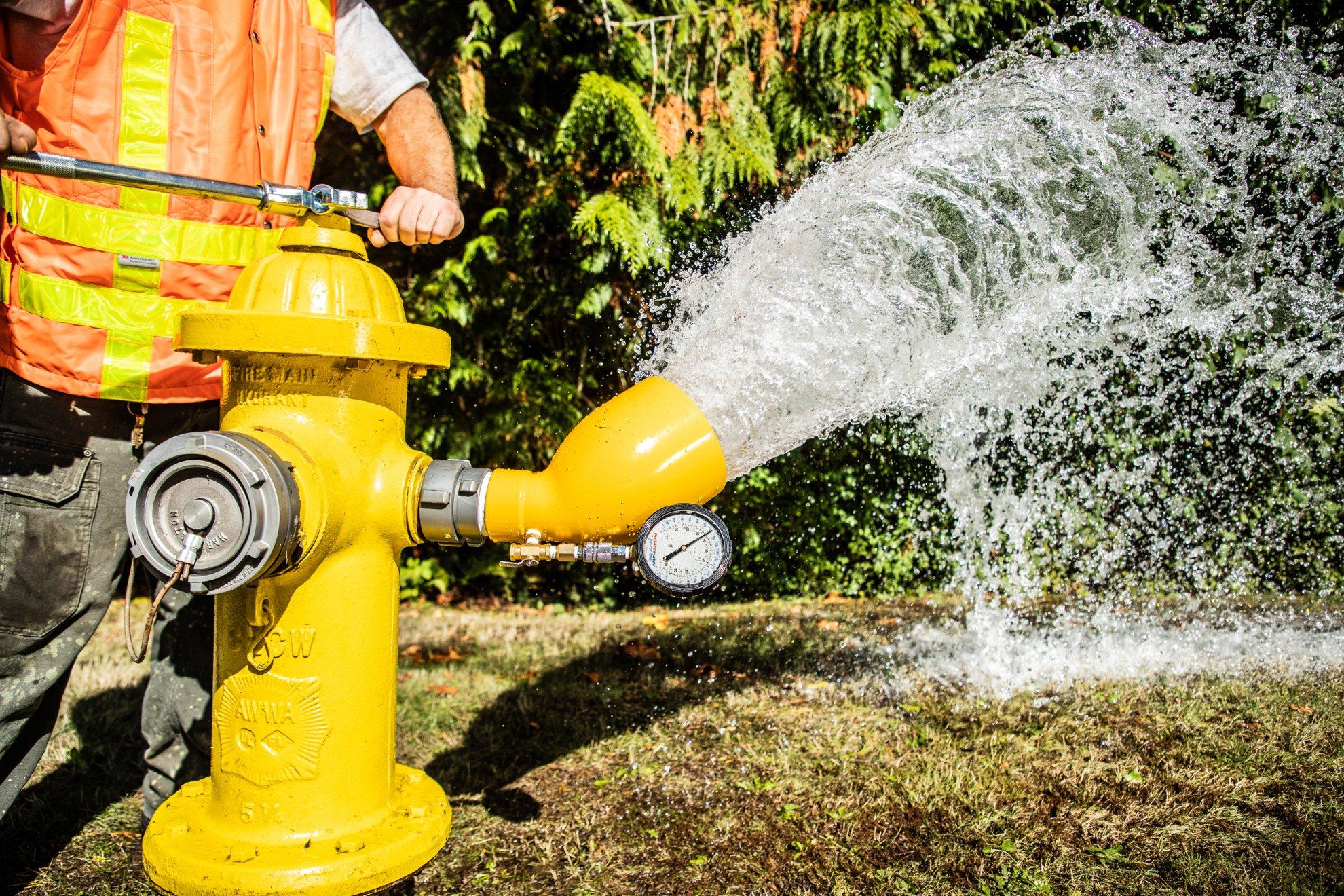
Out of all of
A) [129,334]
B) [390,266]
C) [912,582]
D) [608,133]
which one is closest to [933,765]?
[129,334]

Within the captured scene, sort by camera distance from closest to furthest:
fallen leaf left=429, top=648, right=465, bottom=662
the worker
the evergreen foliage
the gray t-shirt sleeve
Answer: the worker → the gray t-shirt sleeve → fallen leaf left=429, top=648, right=465, bottom=662 → the evergreen foliage

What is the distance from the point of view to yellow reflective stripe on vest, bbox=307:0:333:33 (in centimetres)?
200

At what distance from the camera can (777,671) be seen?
137 inches

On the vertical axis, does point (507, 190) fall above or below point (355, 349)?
below

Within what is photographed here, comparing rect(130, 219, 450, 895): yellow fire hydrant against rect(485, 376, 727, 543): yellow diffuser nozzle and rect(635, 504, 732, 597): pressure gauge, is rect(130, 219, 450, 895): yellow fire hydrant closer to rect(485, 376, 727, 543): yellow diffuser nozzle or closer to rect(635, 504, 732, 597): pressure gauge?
rect(485, 376, 727, 543): yellow diffuser nozzle

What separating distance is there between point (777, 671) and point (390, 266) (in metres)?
2.91

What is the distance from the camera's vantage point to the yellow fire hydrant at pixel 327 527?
4.49 feet

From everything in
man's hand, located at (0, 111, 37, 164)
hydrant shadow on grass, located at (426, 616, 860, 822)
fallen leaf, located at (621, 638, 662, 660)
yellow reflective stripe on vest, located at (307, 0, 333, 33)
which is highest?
yellow reflective stripe on vest, located at (307, 0, 333, 33)

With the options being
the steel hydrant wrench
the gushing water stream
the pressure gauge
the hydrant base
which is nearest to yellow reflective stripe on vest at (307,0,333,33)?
the steel hydrant wrench

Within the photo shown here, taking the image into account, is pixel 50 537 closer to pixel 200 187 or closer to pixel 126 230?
pixel 126 230

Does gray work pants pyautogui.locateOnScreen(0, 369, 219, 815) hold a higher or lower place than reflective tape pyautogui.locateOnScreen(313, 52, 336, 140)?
lower

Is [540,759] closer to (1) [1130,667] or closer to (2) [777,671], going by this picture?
(2) [777,671]

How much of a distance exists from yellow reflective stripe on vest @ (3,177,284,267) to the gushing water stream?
100 cm

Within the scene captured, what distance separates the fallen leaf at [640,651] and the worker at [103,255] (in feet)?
7.06
